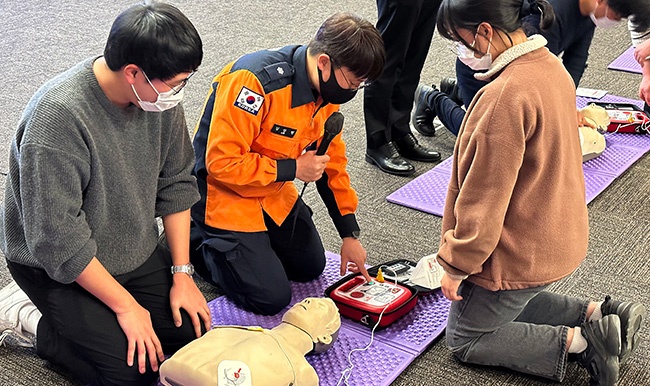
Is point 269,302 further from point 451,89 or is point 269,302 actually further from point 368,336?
point 451,89

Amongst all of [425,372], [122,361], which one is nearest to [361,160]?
[425,372]

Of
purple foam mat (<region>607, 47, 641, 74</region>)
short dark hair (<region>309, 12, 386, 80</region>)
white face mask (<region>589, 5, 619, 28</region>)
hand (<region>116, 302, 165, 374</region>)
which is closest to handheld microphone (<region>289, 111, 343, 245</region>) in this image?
short dark hair (<region>309, 12, 386, 80</region>)

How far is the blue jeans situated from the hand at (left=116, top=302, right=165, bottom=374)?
2.25ft

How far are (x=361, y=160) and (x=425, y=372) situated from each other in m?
Result: 1.26

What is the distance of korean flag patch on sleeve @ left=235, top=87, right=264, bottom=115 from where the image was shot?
1978 mm

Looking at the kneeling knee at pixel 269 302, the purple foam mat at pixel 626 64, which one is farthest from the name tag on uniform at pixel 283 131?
the purple foam mat at pixel 626 64

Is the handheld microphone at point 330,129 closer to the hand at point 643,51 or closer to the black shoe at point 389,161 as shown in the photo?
the black shoe at point 389,161

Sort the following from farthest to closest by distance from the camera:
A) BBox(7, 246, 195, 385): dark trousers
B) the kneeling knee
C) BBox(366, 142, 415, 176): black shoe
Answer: BBox(366, 142, 415, 176): black shoe, the kneeling knee, BBox(7, 246, 195, 385): dark trousers

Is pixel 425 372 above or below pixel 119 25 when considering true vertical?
below

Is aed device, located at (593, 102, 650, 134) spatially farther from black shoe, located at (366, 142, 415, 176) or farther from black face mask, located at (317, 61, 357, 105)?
black face mask, located at (317, 61, 357, 105)

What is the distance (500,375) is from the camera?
6.16ft

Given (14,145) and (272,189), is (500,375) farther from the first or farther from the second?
(14,145)

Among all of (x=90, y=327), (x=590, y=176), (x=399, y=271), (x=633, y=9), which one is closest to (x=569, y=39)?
(x=633, y=9)

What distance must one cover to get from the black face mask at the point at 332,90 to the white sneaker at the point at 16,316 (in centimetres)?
88
